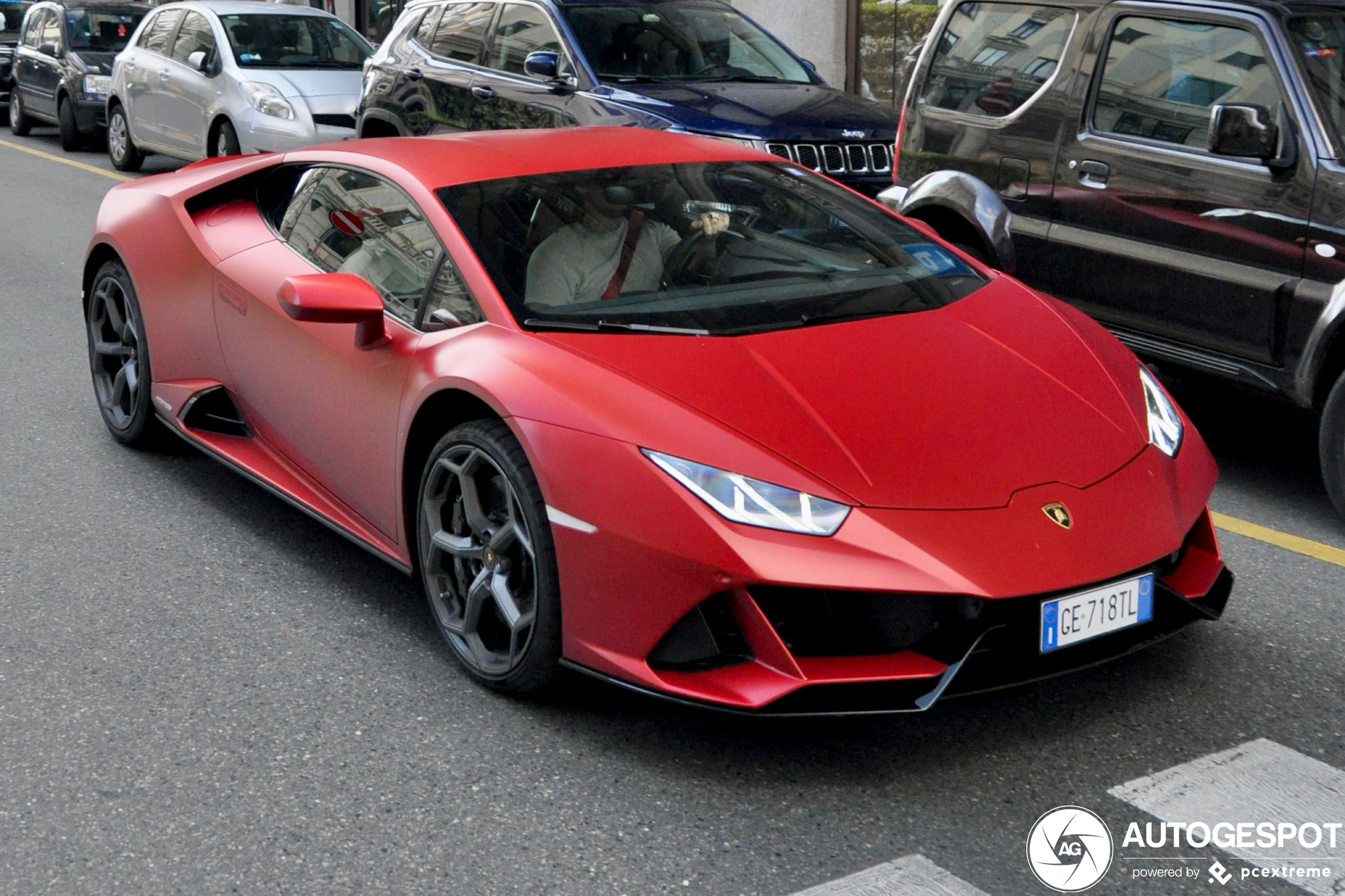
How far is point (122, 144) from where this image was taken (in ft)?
50.4

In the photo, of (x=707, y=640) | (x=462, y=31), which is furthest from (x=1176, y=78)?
(x=462, y=31)

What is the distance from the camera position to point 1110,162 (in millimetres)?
5859

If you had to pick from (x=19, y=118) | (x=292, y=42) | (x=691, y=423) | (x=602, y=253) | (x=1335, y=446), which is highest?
(x=602, y=253)

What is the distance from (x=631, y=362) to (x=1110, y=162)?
299 centimetres

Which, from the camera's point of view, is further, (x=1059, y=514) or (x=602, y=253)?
(x=602, y=253)

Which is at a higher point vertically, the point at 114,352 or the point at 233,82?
the point at 233,82

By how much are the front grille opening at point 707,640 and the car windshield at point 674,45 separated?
6.40 m

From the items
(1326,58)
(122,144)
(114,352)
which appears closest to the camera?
(1326,58)

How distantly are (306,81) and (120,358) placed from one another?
7.90 m

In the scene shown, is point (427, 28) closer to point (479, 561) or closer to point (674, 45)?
point (674, 45)

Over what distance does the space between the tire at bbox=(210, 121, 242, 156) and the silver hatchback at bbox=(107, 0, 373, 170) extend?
0.01 meters

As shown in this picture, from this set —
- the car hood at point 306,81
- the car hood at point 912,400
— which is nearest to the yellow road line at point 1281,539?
the car hood at point 912,400

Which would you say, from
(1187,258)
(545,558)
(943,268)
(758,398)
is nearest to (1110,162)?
(1187,258)

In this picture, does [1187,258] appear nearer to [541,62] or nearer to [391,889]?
[391,889]
